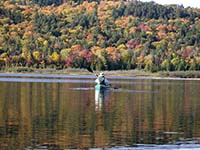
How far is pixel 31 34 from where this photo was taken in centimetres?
18912

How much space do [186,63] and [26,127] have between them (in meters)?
128

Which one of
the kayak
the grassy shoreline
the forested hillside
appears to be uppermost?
the forested hillside

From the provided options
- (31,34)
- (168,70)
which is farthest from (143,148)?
(31,34)

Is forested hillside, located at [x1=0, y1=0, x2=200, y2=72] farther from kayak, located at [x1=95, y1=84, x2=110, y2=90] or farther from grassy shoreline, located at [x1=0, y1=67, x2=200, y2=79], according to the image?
kayak, located at [x1=95, y1=84, x2=110, y2=90]

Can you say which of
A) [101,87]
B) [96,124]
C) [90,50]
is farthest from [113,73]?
[96,124]

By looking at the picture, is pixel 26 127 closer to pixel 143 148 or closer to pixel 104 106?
pixel 143 148

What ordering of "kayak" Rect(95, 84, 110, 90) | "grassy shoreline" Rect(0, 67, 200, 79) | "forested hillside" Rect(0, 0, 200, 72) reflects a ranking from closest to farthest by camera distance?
1. "kayak" Rect(95, 84, 110, 90)
2. "grassy shoreline" Rect(0, 67, 200, 79)
3. "forested hillside" Rect(0, 0, 200, 72)

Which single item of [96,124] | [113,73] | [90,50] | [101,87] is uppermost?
[90,50]

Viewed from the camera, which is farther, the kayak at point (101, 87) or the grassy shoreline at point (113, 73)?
the grassy shoreline at point (113, 73)

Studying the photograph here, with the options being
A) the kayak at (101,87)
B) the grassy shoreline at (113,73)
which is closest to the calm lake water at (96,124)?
the kayak at (101,87)

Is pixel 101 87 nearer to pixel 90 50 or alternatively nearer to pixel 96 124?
pixel 96 124

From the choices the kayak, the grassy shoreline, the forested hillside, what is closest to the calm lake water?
the kayak

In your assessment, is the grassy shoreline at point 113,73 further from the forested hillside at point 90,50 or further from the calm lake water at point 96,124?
the calm lake water at point 96,124

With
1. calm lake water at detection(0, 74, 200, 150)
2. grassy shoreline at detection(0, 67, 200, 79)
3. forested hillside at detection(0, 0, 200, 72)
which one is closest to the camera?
calm lake water at detection(0, 74, 200, 150)
